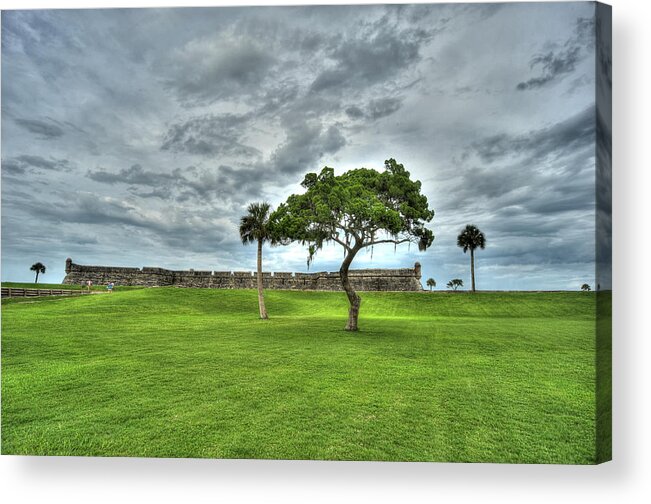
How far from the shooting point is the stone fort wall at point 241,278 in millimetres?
35656

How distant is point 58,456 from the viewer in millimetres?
5059

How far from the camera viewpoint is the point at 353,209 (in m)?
12.1

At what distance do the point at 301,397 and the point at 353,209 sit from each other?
7.28 m

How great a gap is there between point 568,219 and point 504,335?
7.77 m

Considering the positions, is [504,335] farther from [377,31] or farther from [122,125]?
[122,125]

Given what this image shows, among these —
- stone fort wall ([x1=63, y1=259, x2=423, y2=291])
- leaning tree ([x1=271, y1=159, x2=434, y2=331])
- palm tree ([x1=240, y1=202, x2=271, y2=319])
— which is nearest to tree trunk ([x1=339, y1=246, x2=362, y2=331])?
leaning tree ([x1=271, y1=159, x2=434, y2=331])

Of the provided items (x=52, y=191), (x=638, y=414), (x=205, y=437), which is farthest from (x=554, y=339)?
(x=52, y=191)

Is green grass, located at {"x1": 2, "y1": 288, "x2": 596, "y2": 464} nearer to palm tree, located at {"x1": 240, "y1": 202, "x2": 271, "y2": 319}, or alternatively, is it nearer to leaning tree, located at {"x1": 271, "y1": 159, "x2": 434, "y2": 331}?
leaning tree, located at {"x1": 271, "y1": 159, "x2": 434, "y2": 331}

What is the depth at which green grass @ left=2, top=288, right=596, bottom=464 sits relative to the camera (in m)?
4.70

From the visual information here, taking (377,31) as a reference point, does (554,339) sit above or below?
below

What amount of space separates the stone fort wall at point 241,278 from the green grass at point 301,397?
24.3 m

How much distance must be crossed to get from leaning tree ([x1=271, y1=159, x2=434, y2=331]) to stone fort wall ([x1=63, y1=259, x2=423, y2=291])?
74.9 feet

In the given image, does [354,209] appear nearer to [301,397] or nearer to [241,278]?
[301,397]

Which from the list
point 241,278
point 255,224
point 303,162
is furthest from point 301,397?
point 241,278
